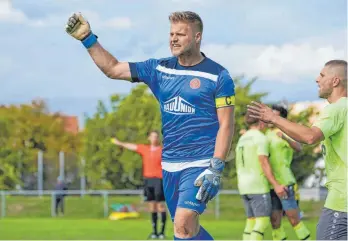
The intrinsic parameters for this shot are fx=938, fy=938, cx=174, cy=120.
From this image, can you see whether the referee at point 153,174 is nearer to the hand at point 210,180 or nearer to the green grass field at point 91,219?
the green grass field at point 91,219

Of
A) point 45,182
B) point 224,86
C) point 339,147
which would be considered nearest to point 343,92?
point 339,147

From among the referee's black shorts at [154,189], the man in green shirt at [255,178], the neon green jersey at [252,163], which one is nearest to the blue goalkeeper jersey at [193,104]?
the man in green shirt at [255,178]

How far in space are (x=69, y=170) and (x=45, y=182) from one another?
8.31 feet

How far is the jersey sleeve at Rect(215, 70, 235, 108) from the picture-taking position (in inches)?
349

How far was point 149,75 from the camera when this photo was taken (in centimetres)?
927

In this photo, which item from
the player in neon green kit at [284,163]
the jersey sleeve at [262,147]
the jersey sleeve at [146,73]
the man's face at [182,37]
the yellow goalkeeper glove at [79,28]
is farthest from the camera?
the player in neon green kit at [284,163]

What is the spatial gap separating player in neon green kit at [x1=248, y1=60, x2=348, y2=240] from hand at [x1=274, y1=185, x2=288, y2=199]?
607 cm

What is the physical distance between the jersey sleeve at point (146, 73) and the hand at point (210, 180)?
102 centimetres

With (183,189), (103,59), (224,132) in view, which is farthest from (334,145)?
(103,59)

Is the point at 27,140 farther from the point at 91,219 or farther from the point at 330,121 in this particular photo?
the point at 330,121

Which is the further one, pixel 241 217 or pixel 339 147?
pixel 241 217

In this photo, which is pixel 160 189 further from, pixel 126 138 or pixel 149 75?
pixel 126 138

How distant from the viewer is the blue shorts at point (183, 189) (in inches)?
346

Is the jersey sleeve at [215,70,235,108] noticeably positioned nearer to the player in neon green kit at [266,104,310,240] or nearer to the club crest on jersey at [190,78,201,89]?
the club crest on jersey at [190,78,201,89]
